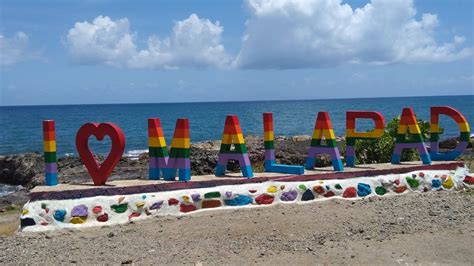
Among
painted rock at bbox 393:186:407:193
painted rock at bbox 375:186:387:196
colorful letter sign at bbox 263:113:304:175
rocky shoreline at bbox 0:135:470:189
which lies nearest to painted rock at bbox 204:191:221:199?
colorful letter sign at bbox 263:113:304:175

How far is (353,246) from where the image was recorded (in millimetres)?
7750

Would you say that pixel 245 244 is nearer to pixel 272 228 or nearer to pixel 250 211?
pixel 272 228

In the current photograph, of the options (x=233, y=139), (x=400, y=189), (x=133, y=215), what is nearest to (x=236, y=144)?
(x=233, y=139)

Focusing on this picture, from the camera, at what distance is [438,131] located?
1234 cm

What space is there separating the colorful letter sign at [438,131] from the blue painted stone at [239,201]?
4.69 m

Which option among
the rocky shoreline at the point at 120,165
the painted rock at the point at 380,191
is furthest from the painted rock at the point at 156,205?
the rocky shoreline at the point at 120,165

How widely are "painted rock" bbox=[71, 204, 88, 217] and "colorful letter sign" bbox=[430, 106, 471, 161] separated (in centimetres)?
736

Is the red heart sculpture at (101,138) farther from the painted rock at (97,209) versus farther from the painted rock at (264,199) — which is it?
the painted rock at (264,199)

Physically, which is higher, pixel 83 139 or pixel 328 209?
Answer: pixel 83 139

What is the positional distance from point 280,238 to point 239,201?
1.80 meters

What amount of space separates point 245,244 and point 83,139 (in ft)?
11.7

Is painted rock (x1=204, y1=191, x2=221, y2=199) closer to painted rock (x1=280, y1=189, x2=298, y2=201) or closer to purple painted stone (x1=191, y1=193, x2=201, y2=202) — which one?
purple painted stone (x1=191, y1=193, x2=201, y2=202)

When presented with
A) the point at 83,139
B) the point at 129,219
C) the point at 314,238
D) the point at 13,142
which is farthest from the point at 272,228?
the point at 13,142

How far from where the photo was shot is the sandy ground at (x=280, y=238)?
292 inches
